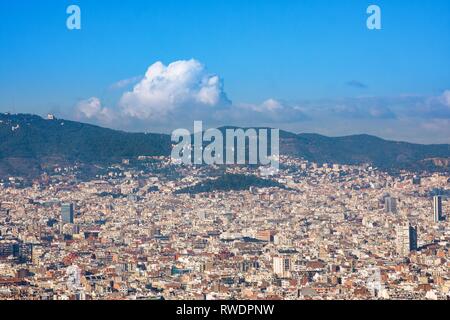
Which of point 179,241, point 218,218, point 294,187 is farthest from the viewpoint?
point 294,187

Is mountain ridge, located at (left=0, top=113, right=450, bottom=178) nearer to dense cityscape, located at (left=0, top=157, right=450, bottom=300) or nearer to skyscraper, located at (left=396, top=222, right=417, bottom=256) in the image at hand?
dense cityscape, located at (left=0, top=157, right=450, bottom=300)

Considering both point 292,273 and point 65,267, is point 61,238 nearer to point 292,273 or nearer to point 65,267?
point 65,267

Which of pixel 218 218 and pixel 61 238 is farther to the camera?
pixel 218 218

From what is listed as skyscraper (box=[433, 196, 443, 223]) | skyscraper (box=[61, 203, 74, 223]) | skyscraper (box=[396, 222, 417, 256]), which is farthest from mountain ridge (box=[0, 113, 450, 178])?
skyscraper (box=[396, 222, 417, 256])

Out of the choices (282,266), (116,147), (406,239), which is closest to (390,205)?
(406,239)

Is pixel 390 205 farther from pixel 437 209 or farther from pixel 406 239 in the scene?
pixel 406 239
